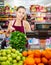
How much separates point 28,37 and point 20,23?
2.15 meters

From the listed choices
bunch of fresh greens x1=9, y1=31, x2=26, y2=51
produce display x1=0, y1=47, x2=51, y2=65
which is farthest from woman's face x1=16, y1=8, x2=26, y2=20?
produce display x1=0, y1=47, x2=51, y2=65

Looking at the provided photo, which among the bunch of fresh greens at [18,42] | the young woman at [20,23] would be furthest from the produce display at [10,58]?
the young woman at [20,23]

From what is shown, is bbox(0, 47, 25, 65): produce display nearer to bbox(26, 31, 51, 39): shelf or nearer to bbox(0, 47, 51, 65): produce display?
bbox(0, 47, 51, 65): produce display

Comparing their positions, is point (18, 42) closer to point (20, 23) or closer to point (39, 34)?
point (39, 34)

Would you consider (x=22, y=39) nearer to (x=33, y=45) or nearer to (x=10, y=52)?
(x=33, y=45)

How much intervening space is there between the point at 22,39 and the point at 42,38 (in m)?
0.37

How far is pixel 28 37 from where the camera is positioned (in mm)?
2947

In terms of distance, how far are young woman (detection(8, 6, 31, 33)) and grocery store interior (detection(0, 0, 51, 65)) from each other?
0.09 meters

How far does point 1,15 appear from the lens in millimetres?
5215

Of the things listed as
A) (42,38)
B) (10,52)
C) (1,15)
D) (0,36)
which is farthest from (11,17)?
(10,52)

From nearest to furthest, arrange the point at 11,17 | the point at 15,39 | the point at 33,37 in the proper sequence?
1. the point at 15,39
2. the point at 33,37
3. the point at 11,17

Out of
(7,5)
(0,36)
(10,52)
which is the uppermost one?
(7,5)

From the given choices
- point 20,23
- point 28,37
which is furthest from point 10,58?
point 20,23

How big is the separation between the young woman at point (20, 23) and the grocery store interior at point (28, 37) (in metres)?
0.09
